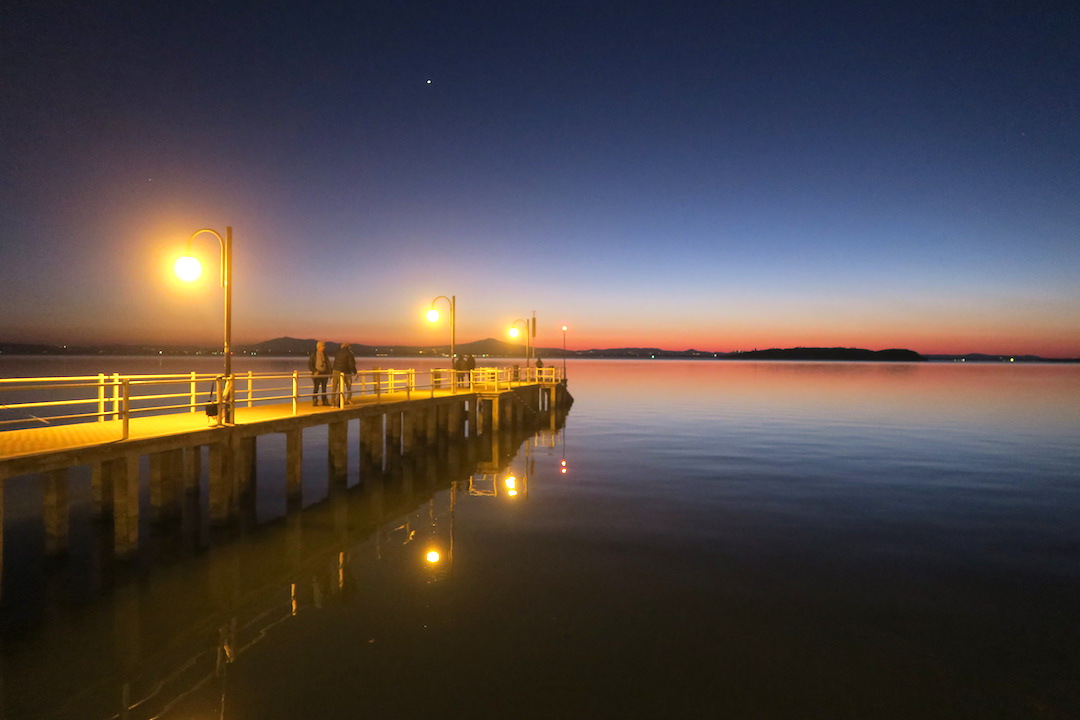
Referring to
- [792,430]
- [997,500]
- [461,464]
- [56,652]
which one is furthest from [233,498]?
[792,430]

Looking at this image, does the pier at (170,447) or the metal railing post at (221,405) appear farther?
the metal railing post at (221,405)

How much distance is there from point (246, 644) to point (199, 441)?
5.24 meters

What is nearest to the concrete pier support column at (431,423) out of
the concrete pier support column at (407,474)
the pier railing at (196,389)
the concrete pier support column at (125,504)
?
the pier railing at (196,389)

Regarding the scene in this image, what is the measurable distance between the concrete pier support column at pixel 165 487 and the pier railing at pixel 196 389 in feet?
3.89

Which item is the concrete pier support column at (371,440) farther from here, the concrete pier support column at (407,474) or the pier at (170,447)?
the concrete pier support column at (407,474)

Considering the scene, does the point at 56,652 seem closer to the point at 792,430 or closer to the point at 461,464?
the point at 461,464

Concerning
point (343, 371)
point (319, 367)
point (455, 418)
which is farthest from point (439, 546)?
point (455, 418)

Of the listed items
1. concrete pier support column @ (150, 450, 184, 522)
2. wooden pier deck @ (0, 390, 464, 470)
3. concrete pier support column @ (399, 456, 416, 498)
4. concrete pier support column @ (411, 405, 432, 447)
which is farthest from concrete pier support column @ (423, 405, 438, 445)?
concrete pier support column @ (150, 450, 184, 522)

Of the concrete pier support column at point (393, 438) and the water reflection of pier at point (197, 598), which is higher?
the concrete pier support column at point (393, 438)

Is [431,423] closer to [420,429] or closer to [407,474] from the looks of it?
[420,429]

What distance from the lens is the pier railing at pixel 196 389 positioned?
11.0 metres

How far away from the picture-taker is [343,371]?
17656mm

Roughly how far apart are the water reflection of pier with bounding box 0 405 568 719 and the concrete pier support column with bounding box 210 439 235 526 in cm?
30

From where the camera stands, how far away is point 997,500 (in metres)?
16.8
